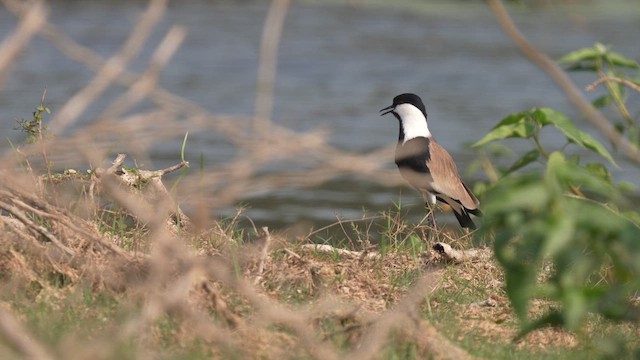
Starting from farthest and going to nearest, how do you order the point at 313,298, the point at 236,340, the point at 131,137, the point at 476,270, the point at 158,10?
the point at 476,270, the point at 313,298, the point at 236,340, the point at 131,137, the point at 158,10

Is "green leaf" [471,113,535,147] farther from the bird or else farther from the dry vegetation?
the bird

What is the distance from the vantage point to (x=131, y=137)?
2.86 metres

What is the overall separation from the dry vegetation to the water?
2.08m

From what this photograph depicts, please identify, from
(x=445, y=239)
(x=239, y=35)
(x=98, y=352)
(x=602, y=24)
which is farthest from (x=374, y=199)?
→ (x=602, y=24)

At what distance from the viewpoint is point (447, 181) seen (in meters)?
8.35

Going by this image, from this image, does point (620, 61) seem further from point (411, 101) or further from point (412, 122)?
point (411, 101)

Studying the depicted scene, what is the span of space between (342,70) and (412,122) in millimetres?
10212

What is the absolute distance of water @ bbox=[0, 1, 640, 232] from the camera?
13.1 meters

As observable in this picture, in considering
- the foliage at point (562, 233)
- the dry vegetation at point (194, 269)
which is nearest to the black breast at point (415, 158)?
the dry vegetation at point (194, 269)

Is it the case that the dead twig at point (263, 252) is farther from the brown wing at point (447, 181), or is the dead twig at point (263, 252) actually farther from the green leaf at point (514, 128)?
the brown wing at point (447, 181)

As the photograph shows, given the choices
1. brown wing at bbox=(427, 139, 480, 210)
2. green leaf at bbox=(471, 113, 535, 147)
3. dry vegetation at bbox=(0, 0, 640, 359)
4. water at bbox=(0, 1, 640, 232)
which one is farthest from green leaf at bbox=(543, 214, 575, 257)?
brown wing at bbox=(427, 139, 480, 210)

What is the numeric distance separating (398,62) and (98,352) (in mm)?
17212

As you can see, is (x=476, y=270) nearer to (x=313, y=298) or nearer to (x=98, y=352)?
(x=313, y=298)

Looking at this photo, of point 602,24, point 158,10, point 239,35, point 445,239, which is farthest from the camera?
point 602,24
